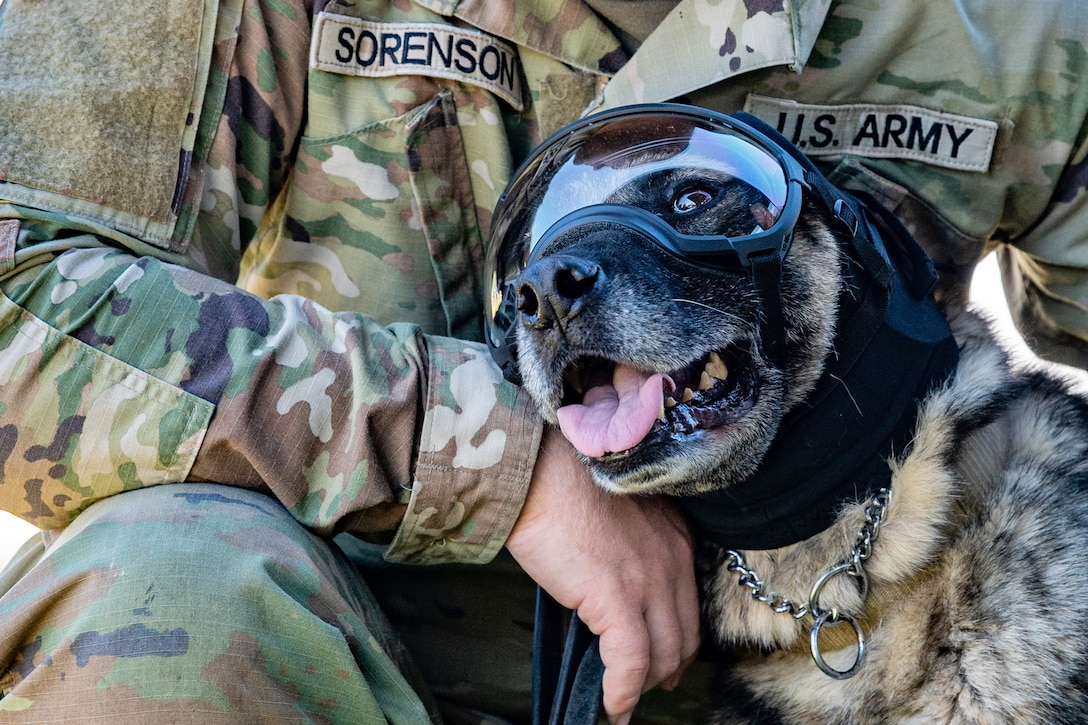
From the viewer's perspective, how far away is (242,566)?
1492 millimetres

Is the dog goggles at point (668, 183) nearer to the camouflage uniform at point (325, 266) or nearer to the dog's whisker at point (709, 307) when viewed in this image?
the dog's whisker at point (709, 307)

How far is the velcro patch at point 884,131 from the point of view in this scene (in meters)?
2.14

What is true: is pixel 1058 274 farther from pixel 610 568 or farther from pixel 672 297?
pixel 610 568

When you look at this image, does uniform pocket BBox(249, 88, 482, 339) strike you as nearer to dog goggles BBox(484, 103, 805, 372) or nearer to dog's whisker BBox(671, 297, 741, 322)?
dog goggles BBox(484, 103, 805, 372)

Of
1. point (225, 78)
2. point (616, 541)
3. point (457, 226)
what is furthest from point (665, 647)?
point (225, 78)

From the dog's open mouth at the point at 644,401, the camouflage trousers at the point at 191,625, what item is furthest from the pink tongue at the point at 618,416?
the camouflage trousers at the point at 191,625

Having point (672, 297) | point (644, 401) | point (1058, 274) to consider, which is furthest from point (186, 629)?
point (1058, 274)

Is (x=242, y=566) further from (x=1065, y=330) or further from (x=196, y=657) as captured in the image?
(x=1065, y=330)

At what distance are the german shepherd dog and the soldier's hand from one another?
0.30 feet

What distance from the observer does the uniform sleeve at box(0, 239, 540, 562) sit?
1.65 m

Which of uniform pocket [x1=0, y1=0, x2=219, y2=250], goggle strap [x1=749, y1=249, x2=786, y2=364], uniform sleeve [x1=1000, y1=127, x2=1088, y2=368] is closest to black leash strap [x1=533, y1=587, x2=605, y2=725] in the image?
goggle strap [x1=749, y1=249, x2=786, y2=364]

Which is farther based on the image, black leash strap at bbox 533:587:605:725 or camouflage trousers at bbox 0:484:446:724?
black leash strap at bbox 533:587:605:725

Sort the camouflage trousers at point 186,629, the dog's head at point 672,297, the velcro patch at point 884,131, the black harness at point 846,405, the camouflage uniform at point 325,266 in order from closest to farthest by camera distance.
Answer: the camouflage trousers at point 186,629, the camouflage uniform at point 325,266, the dog's head at point 672,297, the black harness at point 846,405, the velcro patch at point 884,131

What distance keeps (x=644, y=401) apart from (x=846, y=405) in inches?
14.9
